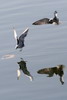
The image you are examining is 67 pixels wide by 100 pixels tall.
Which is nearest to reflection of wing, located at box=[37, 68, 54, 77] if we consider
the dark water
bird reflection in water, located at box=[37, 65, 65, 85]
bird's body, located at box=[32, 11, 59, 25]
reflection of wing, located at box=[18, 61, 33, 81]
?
bird reflection in water, located at box=[37, 65, 65, 85]

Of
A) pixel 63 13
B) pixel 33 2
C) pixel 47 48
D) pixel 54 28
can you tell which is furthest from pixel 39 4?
pixel 47 48

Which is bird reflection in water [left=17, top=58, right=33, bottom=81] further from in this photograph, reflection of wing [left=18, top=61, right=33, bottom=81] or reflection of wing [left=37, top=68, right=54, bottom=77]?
reflection of wing [left=37, top=68, right=54, bottom=77]

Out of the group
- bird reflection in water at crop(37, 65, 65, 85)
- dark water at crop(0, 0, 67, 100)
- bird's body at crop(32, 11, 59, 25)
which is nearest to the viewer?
dark water at crop(0, 0, 67, 100)

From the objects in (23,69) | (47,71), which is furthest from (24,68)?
(47,71)

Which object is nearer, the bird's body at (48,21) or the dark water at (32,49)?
the dark water at (32,49)

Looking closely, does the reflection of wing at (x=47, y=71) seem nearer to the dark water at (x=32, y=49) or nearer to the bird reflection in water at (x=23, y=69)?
the dark water at (x=32, y=49)

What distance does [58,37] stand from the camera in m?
14.6

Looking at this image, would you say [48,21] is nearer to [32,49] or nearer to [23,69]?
[32,49]

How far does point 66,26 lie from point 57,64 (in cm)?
339

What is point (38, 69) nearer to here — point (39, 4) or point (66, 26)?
point (66, 26)

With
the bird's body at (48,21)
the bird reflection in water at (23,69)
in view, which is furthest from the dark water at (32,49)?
the bird's body at (48,21)

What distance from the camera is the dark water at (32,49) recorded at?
35.5ft

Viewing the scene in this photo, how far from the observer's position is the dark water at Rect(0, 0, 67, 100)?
1083cm

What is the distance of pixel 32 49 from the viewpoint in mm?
13859
